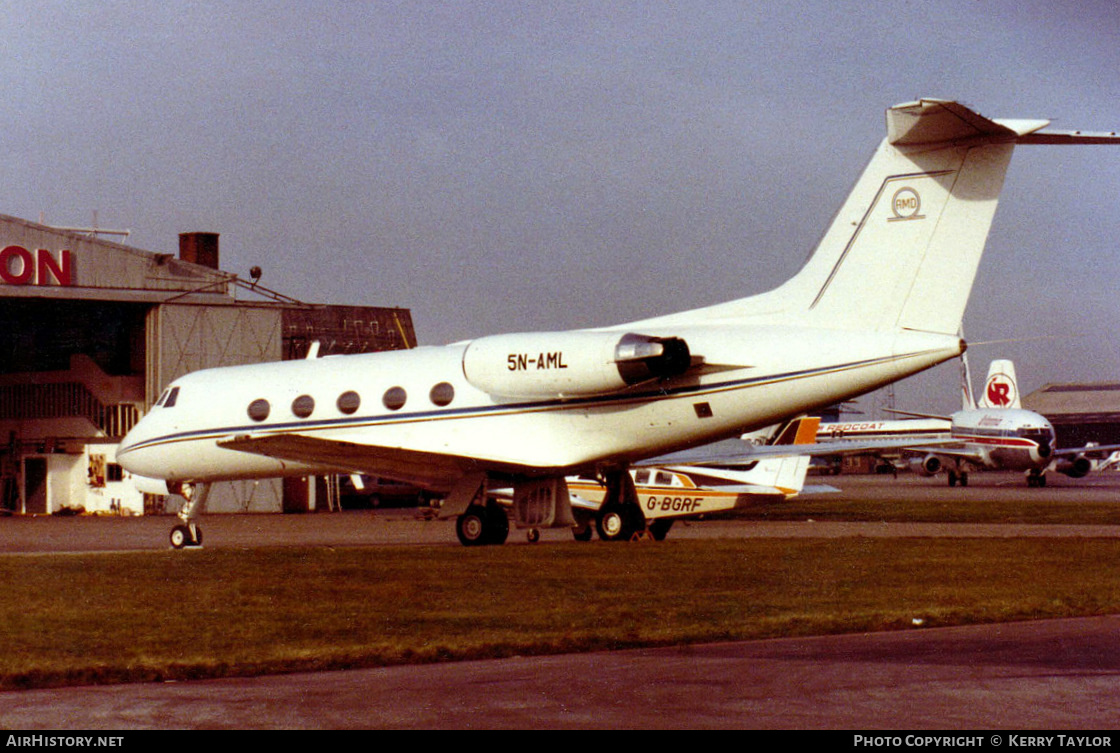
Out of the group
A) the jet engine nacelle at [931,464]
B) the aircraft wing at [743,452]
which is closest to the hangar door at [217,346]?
the aircraft wing at [743,452]

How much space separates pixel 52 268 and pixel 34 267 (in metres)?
0.58

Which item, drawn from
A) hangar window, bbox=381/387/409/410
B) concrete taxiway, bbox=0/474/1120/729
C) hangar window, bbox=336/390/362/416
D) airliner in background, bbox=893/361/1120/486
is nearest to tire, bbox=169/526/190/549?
hangar window, bbox=336/390/362/416

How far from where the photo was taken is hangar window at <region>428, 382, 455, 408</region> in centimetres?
2175

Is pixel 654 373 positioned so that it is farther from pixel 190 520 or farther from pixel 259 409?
pixel 190 520

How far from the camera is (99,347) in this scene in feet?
162

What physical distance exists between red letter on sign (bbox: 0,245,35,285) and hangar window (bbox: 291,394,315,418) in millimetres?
20750

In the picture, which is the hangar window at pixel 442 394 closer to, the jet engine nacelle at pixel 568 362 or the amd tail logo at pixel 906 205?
the jet engine nacelle at pixel 568 362

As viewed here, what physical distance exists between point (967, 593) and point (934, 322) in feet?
20.0

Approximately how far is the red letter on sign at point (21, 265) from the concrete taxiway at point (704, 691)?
3483cm

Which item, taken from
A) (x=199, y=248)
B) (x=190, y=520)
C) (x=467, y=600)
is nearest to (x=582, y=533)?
(x=190, y=520)

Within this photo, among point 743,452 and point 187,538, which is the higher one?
point 743,452

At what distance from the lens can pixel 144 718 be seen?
7121 millimetres

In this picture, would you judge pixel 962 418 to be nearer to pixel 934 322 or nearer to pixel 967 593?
pixel 934 322
